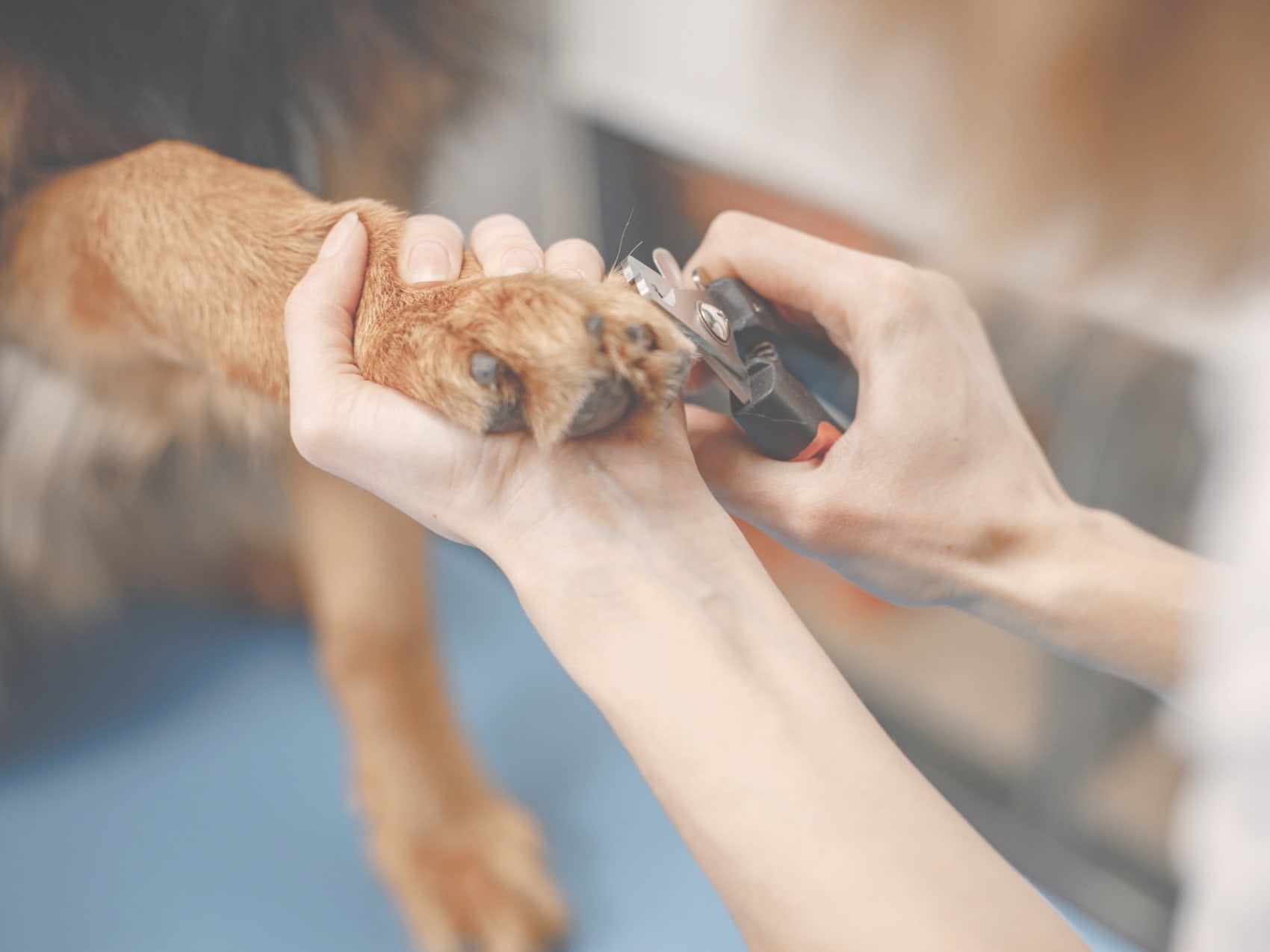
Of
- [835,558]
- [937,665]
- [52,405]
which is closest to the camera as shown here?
[835,558]

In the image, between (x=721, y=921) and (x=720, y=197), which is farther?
(x=720, y=197)

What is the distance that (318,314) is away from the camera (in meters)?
0.42

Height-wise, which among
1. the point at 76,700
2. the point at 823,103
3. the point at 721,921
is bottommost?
the point at 76,700

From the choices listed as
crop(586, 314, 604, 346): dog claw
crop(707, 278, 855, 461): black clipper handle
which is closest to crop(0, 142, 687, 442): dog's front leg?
crop(586, 314, 604, 346): dog claw

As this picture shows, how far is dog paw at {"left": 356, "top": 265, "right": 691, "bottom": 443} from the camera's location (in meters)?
0.34

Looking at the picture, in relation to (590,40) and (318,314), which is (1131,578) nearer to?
(318,314)

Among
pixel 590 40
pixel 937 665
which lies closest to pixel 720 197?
pixel 590 40

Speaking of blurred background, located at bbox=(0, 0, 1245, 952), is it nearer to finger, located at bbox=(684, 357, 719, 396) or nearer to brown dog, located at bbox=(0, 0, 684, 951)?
brown dog, located at bbox=(0, 0, 684, 951)

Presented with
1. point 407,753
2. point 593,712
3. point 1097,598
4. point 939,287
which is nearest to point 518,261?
point 939,287

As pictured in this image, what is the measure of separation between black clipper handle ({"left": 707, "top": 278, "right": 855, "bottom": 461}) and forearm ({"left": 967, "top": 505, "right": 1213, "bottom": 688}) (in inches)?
4.8

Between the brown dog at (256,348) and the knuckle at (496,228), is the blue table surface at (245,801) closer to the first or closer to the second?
the brown dog at (256,348)

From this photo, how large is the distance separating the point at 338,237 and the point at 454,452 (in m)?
0.13

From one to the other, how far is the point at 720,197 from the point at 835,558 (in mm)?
622

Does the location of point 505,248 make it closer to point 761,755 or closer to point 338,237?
point 338,237
